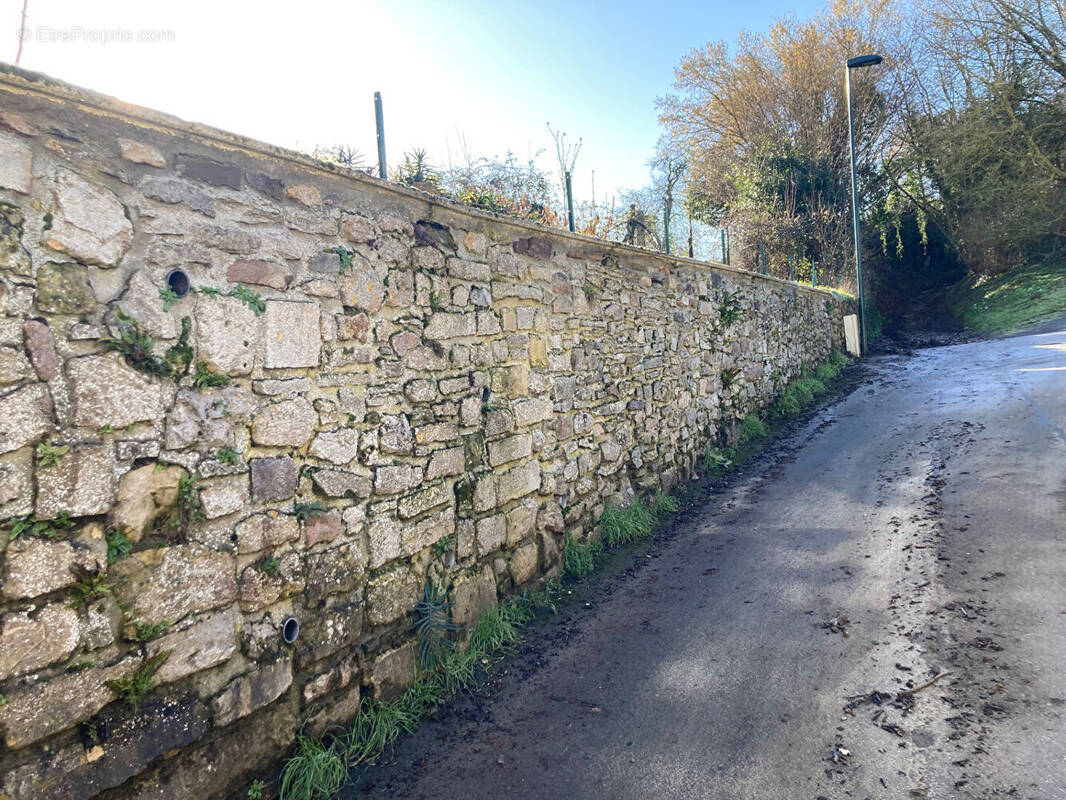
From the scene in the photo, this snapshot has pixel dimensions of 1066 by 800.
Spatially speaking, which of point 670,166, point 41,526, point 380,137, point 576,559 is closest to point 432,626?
point 576,559

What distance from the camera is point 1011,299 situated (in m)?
16.3

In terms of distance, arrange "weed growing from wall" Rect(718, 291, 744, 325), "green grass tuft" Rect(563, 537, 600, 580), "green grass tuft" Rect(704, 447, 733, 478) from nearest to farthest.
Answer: "green grass tuft" Rect(563, 537, 600, 580), "green grass tuft" Rect(704, 447, 733, 478), "weed growing from wall" Rect(718, 291, 744, 325)

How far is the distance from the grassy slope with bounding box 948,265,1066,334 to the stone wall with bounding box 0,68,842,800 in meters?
16.6

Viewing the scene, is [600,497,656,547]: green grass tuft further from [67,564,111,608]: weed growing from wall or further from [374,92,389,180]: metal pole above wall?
[67,564,111,608]: weed growing from wall

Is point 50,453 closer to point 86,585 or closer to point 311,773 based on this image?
point 86,585

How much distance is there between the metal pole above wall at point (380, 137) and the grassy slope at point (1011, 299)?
55.2 ft

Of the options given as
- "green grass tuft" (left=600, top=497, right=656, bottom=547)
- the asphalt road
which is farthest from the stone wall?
"green grass tuft" (left=600, top=497, right=656, bottom=547)

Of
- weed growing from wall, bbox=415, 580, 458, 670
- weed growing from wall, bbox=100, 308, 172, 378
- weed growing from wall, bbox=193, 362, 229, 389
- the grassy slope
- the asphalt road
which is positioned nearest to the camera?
weed growing from wall, bbox=100, 308, 172, 378

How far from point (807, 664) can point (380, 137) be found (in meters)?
3.98

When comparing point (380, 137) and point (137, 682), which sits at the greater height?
point (380, 137)

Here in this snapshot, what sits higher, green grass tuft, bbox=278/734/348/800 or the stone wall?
the stone wall

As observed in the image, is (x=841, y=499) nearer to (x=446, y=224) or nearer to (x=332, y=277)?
(x=446, y=224)

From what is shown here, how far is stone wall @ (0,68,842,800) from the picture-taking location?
6.55 ft

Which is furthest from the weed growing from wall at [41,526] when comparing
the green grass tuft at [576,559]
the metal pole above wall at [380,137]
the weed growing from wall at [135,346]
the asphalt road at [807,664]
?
the green grass tuft at [576,559]
